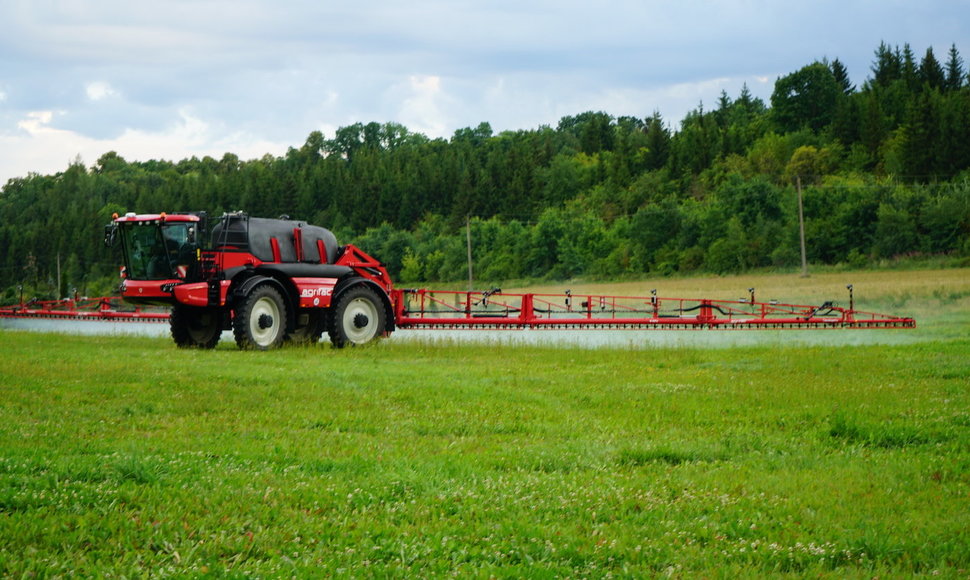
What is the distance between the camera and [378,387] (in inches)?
608

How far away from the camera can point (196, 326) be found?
26781 millimetres

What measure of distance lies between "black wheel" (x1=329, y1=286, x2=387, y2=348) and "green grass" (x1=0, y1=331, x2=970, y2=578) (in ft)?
30.4

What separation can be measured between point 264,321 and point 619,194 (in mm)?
101508

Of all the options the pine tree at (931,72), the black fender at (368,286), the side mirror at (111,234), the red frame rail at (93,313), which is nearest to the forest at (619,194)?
the pine tree at (931,72)

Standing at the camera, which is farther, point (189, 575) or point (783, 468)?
point (783, 468)

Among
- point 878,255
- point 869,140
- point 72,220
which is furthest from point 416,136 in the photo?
point 878,255

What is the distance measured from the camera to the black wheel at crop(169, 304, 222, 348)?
26.3 m

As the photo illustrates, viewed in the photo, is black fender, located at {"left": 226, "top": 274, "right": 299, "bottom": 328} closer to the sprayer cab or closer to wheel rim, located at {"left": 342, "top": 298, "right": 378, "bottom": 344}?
the sprayer cab

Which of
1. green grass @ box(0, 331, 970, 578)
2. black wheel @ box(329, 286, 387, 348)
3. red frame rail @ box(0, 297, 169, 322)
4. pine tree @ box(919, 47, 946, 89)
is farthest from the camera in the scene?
pine tree @ box(919, 47, 946, 89)

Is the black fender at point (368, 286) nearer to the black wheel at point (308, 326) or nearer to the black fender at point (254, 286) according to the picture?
the black wheel at point (308, 326)

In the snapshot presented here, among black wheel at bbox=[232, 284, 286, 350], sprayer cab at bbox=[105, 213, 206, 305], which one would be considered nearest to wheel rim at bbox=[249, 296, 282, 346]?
black wheel at bbox=[232, 284, 286, 350]

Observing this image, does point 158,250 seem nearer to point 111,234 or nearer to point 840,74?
point 111,234

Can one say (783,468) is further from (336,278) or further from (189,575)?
(336,278)

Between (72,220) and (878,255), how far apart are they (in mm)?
111918
